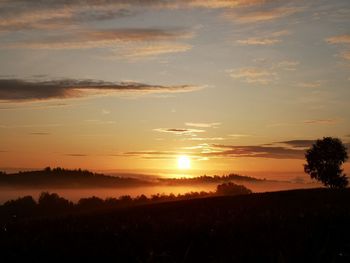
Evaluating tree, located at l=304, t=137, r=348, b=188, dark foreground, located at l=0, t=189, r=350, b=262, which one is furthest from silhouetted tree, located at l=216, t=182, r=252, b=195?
dark foreground, located at l=0, t=189, r=350, b=262

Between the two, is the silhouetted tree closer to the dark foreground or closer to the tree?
the tree

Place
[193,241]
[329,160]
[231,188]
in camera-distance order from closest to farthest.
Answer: [193,241] → [329,160] → [231,188]

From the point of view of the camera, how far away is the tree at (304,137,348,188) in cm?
9294

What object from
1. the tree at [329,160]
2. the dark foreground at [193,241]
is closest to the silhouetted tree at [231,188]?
the tree at [329,160]

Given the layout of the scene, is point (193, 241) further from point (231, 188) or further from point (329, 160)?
point (231, 188)

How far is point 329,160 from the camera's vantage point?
93188 mm

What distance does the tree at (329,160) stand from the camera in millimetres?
92938

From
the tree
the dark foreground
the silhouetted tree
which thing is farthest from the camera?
the silhouetted tree

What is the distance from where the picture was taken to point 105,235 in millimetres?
16078

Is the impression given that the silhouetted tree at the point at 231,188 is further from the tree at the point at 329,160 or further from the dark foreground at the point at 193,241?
the dark foreground at the point at 193,241

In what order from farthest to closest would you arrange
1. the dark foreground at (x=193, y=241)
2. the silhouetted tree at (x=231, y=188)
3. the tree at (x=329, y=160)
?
the silhouetted tree at (x=231, y=188), the tree at (x=329, y=160), the dark foreground at (x=193, y=241)

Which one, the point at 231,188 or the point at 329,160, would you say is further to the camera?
the point at 231,188

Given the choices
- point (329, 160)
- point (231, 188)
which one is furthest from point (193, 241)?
point (231, 188)

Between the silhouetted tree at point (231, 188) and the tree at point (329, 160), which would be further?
the silhouetted tree at point (231, 188)
